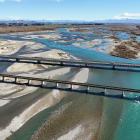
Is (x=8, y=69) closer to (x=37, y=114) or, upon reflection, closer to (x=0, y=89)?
(x=0, y=89)

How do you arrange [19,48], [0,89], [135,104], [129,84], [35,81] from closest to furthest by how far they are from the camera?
[135,104] → [0,89] → [35,81] → [129,84] → [19,48]

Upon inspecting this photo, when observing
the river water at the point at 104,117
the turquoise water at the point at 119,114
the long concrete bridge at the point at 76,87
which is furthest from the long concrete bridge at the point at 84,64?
the long concrete bridge at the point at 76,87

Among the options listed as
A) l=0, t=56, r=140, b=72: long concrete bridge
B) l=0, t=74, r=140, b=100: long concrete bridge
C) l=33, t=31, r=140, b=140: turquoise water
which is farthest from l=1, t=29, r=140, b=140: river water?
l=0, t=56, r=140, b=72: long concrete bridge

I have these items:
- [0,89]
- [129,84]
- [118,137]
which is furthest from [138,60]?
[118,137]

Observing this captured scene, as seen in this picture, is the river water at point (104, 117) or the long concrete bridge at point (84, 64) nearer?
the river water at point (104, 117)

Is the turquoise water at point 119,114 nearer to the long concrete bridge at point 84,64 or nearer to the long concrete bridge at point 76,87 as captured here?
the long concrete bridge at point 76,87

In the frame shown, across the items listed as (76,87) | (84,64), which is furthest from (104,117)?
(84,64)

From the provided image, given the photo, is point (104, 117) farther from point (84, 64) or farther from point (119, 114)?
point (84, 64)

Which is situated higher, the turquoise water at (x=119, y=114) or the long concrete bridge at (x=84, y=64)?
the long concrete bridge at (x=84, y=64)

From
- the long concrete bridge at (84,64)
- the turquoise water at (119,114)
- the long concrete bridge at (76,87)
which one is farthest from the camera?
the long concrete bridge at (84,64)
